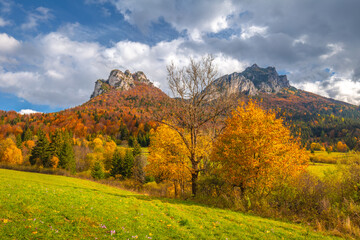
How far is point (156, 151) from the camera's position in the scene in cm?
3234

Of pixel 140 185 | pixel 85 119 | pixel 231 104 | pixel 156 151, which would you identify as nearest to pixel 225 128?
pixel 231 104

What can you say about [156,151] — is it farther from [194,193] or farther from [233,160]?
[233,160]

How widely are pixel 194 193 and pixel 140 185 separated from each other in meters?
40.9

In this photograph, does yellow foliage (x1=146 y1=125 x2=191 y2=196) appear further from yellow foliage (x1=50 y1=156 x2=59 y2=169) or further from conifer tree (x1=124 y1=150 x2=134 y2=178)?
yellow foliage (x1=50 y1=156 x2=59 y2=169)

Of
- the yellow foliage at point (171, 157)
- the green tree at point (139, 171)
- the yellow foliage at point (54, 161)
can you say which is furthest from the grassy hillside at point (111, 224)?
the yellow foliage at point (54, 161)

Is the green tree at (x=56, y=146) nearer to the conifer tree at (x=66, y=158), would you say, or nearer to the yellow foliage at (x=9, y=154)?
the conifer tree at (x=66, y=158)

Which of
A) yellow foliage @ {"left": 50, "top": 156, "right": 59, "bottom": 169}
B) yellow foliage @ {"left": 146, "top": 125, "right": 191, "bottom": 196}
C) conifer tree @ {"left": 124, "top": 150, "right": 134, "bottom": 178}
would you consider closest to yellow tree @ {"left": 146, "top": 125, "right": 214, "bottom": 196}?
yellow foliage @ {"left": 146, "top": 125, "right": 191, "bottom": 196}

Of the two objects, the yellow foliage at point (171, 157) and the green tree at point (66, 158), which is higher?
the yellow foliage at point (171, 157)

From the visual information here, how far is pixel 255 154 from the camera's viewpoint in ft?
64.1

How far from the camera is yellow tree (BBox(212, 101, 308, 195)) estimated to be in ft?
61.1

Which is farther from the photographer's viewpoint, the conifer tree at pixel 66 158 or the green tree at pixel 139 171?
the conifer tree at pixel 66 158

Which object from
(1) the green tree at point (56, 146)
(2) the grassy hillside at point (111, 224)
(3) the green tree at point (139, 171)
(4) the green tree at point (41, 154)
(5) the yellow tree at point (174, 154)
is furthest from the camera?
(1) the green tree at point (56, 146)

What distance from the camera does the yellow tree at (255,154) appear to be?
18625 millimetres

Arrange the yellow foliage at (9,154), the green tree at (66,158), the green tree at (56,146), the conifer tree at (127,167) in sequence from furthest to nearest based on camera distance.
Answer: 1. the yellow foliage at (9,154)
2. the green tree at (56,146)
3. the conifer tree at (127,167)
4. the green tree at (66,158)
